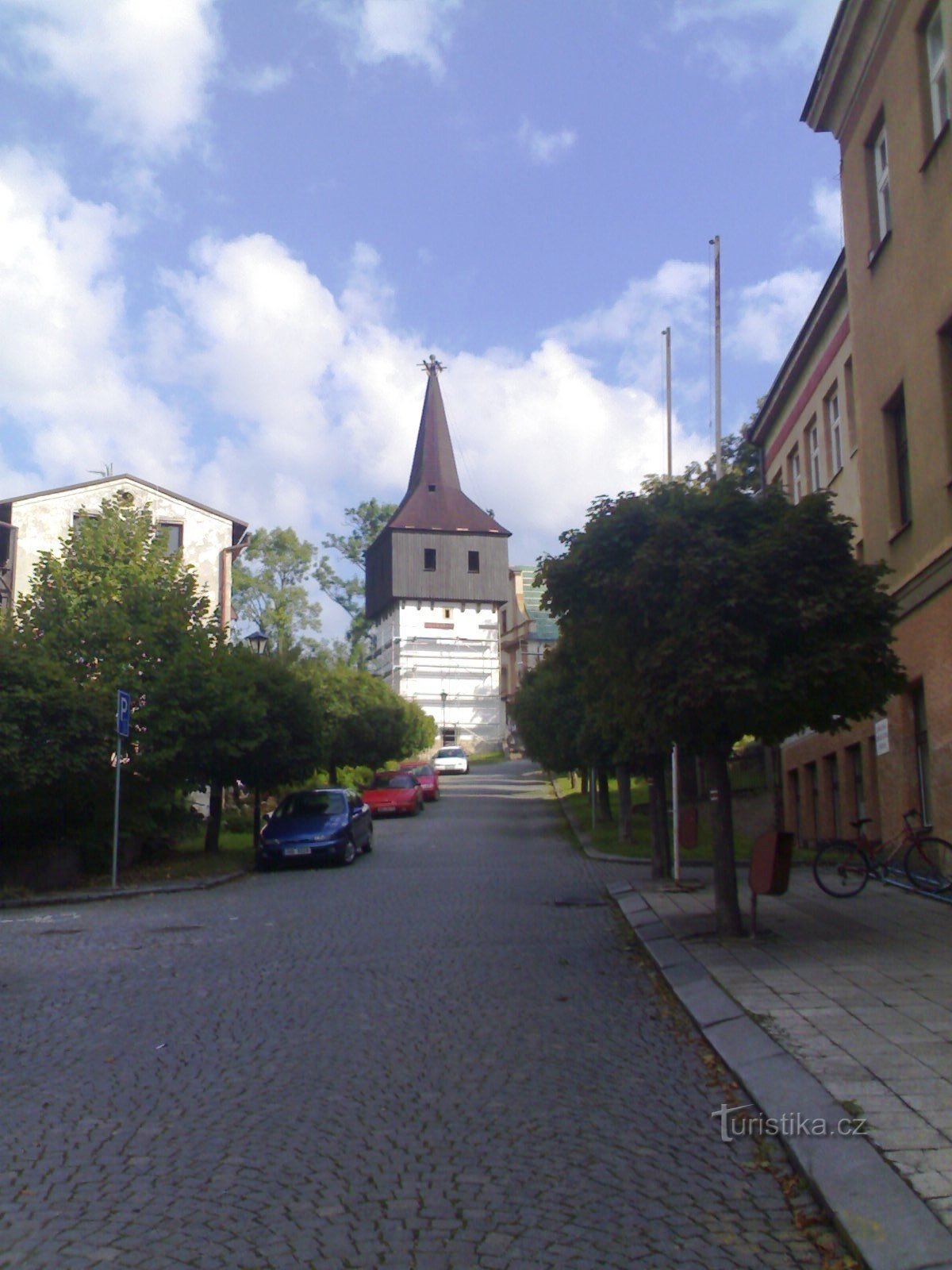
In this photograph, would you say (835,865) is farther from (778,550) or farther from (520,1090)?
(520,1090)

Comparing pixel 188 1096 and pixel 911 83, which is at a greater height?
pixel 911 83

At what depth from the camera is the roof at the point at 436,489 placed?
94.1m

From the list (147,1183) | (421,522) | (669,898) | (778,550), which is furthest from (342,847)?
(421,522)

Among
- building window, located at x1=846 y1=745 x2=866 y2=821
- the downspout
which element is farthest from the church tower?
building window, located at x1=846 y1=745 x2=866 y2=821

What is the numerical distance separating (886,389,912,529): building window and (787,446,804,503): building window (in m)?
9.36

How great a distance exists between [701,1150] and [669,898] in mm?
10716

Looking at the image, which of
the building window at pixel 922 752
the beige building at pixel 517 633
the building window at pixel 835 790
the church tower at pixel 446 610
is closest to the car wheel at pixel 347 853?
the building window at pixel 835 790

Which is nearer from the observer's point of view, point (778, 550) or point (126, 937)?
point (778, 550)

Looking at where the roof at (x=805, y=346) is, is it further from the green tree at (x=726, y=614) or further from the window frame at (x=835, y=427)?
the green tree at (x=726, y=614)

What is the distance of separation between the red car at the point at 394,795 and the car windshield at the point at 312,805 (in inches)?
579

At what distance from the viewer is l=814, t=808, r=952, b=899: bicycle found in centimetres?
1552

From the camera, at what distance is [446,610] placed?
3740 inches

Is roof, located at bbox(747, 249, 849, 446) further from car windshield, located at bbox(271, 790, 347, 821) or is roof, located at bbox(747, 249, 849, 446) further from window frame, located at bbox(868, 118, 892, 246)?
car windshield, located at bbox(271, 790, 347, 821)

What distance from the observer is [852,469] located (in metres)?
23.3
